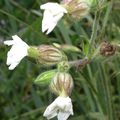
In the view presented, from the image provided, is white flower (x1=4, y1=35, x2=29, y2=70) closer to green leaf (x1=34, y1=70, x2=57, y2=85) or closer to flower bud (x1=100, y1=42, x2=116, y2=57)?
green leaf (x1=34, y1=70, x2=57, y2=85)

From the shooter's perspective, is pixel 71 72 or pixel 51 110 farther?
pixel 71 72

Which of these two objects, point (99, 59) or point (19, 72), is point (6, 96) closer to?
point (19, 72)

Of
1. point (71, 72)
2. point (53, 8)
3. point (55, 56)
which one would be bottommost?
point (71, 72)

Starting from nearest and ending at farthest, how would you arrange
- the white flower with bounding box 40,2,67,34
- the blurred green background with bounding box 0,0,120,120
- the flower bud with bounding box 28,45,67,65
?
1. the white flower with bounding box 40,2,67,34
2. the flower bud with bounding box 28,45,67,65
3. the blurred green background with bounding box 0,0,120,120

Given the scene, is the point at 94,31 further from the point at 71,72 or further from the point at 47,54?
the point at 71,72

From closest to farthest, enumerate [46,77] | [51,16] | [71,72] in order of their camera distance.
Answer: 1. [51,16]
2. [46,77]
3. [71,72]

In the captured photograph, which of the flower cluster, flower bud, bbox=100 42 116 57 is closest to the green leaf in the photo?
the flower cluster

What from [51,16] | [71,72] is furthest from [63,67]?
[71,72]
